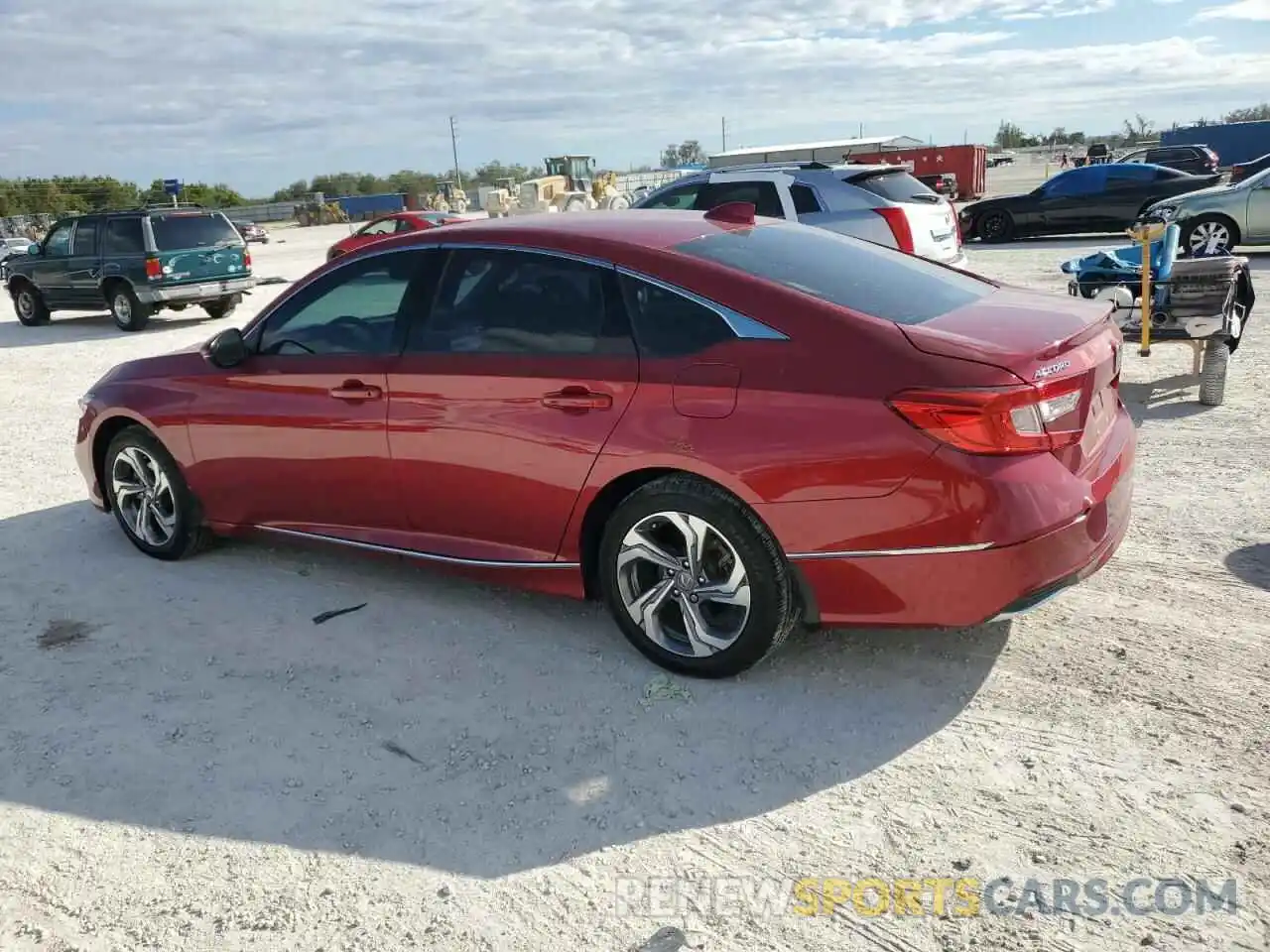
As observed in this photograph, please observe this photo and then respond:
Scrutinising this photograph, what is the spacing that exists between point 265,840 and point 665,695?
1.35 metres

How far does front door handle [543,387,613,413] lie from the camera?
3.67 meters

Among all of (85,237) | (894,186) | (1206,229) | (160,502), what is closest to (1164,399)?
(894,186)

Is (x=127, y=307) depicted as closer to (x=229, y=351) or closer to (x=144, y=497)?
(x=144, y=497)

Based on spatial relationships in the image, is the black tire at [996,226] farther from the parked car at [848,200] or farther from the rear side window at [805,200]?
the rear side window at [805,200]

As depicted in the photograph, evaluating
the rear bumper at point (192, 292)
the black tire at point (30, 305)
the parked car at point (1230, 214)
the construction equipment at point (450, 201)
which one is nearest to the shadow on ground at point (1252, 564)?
the parked car at point (1230, 214)

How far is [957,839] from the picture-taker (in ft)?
9.22

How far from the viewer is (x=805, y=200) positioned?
10.9m

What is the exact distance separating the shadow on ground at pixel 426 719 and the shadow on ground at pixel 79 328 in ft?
40.1

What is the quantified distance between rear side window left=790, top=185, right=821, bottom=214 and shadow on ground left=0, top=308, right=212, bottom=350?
9932 mm

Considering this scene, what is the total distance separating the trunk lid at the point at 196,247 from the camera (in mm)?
15188

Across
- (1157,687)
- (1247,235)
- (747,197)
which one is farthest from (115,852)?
(1247,235)

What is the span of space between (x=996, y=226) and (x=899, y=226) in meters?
11.5

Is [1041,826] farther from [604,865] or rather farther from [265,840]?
[265,840]

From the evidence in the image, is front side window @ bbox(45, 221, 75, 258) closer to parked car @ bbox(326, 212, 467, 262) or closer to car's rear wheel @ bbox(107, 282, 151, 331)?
car's rear wheel @ bbox(107, 282, 151, 331)
